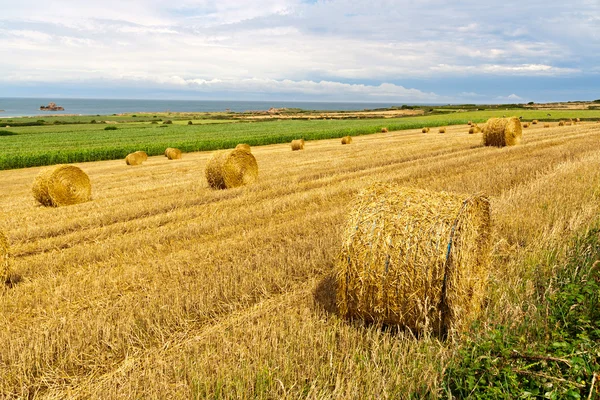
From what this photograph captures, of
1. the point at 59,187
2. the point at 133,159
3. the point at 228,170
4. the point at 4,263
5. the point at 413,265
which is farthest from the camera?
the point at 133,159

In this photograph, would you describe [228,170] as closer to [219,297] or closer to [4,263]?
[4,263]

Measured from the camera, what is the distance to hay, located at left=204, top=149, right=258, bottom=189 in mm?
15266

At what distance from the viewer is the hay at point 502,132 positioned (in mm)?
23047

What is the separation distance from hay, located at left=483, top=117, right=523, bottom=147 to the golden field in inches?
407

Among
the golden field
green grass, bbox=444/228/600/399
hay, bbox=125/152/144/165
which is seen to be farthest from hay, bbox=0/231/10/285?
hay, bbox=125/152/144/165

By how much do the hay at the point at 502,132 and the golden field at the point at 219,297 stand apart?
33.9 feet

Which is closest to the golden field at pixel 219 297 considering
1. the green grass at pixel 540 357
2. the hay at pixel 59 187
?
the green grass at pixel 540 357

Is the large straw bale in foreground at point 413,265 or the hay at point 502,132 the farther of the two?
the hay at point 502,132

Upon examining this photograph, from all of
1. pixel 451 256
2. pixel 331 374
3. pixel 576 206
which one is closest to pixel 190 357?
pixel 331 374

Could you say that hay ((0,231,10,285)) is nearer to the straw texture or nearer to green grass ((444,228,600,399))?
green grass ((444,228,600,399))

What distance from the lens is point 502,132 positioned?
22984mm

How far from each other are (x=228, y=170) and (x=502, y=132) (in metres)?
15.4

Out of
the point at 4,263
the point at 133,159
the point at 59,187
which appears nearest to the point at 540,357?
the point at 4,263

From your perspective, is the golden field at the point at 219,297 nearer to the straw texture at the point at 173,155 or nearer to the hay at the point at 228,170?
the hay at the point at 228,170
